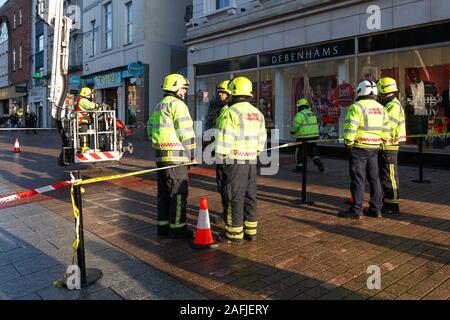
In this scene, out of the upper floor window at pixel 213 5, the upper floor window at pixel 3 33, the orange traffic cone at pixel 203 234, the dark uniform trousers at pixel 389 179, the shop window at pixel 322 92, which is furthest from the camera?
the upper floor window at pixel 3 33

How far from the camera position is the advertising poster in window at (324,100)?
13.4 meters

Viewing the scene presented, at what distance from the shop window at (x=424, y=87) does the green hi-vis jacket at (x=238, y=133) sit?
715 cm

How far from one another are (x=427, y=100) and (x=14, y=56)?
44789 mm

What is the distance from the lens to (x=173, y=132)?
505 cm

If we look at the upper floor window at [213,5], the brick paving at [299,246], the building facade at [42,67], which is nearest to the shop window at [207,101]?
the upper floor window at [213,5]

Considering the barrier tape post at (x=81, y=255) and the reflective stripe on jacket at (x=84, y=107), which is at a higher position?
the reflective stripe on jacket at (x=84, y=107)

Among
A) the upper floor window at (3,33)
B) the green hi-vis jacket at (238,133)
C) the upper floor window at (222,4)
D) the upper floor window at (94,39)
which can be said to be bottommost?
the green hi-vis jacket at (238,133)

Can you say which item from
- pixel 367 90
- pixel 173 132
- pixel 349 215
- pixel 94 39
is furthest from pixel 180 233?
pixel 94 39

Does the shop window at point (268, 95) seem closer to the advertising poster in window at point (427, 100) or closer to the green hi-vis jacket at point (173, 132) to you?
the advertising poster in window at point (427, 100)

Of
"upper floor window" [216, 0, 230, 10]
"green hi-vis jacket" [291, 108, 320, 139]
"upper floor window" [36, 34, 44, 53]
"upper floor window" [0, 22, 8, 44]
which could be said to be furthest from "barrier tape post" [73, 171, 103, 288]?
"upper floor window" [0, 22, 8, 44]

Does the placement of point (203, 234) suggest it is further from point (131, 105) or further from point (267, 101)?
point (131, 105)

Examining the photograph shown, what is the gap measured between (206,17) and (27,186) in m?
11.4

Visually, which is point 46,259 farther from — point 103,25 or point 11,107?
point 11,107
